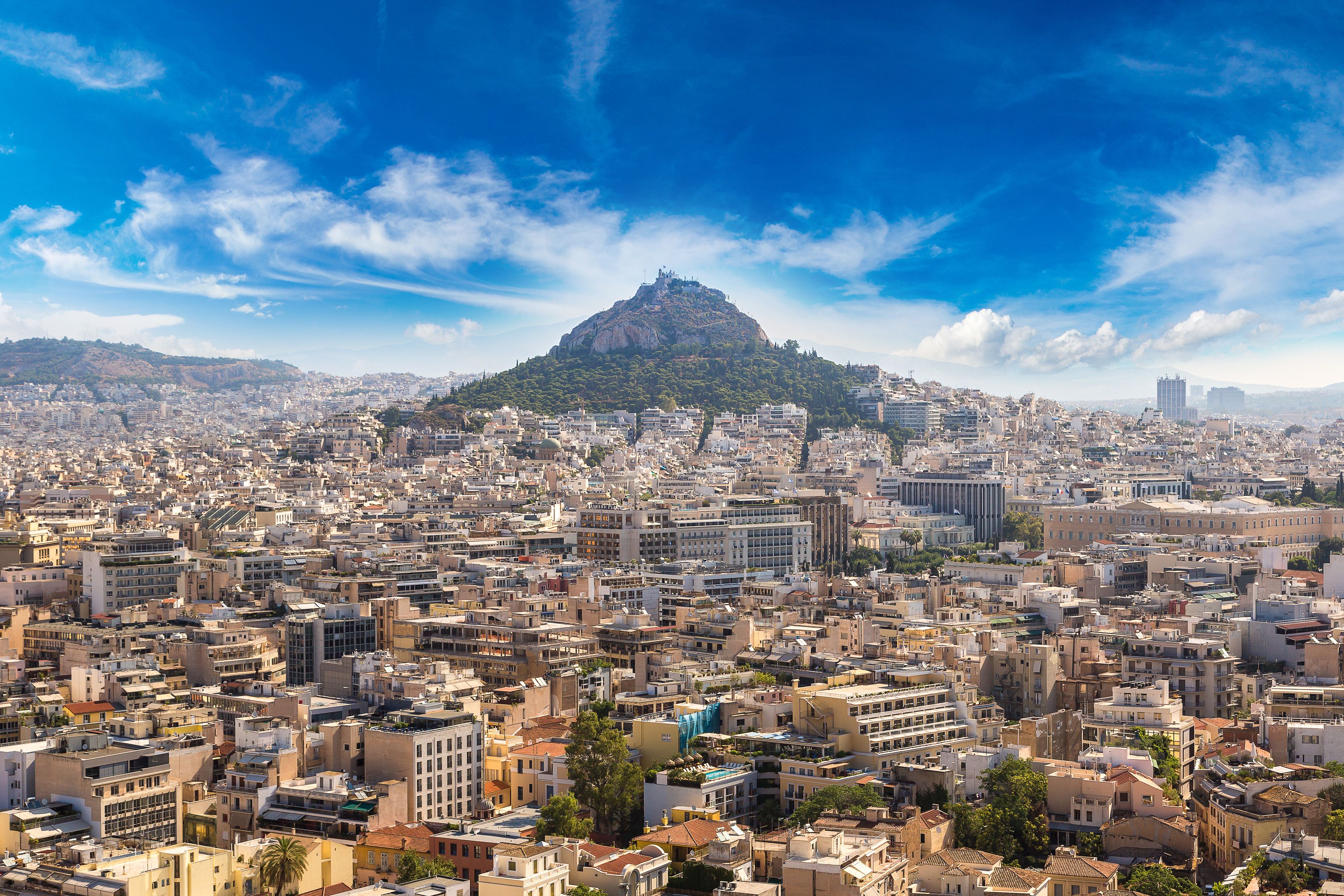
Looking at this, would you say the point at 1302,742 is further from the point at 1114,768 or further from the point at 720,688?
the point at 720,688

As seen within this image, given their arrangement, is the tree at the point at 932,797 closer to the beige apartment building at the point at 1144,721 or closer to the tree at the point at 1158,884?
the beige apartment building at the point at 1144,721

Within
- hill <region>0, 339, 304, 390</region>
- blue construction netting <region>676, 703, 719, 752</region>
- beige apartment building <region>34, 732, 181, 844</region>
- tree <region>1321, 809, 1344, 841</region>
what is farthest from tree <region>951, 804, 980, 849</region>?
hill <region>0, 339, 304, 390</region>

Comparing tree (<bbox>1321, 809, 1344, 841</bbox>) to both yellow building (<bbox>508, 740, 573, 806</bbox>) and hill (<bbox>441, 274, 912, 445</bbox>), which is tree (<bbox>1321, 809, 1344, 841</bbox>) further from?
hill (<bbox>441, 274, 912, 445</bbox>)

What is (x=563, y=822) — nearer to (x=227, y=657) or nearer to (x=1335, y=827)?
(x=1335, y=827)

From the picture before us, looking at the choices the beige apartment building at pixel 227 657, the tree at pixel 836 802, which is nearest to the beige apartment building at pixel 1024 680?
the tree at pixel 836 802

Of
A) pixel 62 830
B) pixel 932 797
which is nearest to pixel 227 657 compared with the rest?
pixel 62 830

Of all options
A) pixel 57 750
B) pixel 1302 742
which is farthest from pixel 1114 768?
pixel 57 750
